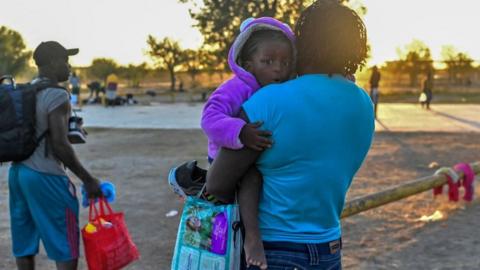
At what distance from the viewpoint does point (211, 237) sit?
207cm

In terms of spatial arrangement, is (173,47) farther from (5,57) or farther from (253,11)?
(253,11)

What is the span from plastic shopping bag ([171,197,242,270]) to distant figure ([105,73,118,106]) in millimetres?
27653

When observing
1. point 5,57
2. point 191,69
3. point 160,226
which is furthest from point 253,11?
point 5,57

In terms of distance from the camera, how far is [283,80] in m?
2.10

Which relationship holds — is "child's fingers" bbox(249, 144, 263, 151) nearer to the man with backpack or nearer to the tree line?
the man with backpack

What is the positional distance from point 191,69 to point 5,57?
22.2 meters

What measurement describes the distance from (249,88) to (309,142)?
0.28 m

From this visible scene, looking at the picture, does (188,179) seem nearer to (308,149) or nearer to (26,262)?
(308,149)

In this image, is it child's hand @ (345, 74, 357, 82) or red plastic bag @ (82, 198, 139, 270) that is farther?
red plastic bag @ (82, 198, 139, 270)

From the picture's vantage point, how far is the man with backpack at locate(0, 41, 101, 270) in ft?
11.5

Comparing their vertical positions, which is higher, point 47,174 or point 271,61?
point 271,61

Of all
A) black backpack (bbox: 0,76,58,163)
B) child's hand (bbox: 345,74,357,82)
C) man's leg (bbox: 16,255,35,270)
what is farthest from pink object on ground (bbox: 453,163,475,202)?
child's hand (bbox: 345,74,357,82)

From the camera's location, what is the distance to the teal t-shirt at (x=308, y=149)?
1.92 meters

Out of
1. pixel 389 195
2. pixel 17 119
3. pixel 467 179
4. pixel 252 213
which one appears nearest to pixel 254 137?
pixel 252 213
